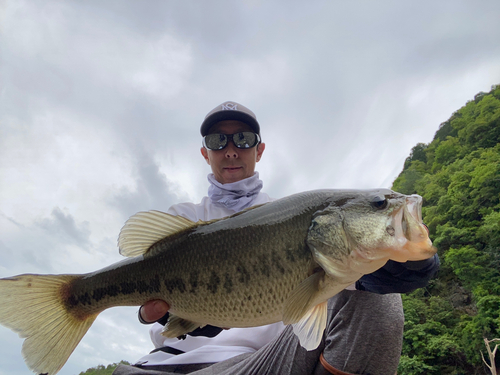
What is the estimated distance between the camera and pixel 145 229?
1.98 meters

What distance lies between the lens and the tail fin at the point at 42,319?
1.84 meters

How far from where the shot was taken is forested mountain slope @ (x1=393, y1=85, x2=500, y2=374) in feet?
51.1

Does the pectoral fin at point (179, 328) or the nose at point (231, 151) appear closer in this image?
the pectoral fin at point (179, 328)

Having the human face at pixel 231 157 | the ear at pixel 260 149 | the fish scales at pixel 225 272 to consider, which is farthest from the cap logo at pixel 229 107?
the fish scales at pixel 225 272

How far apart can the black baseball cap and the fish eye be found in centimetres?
236

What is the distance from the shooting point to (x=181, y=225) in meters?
1.96

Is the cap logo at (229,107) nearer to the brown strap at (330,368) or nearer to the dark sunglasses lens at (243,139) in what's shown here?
the dark sunglasses lens at (243,139)

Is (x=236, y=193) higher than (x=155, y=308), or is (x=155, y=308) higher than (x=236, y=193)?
(x=236, y=193)

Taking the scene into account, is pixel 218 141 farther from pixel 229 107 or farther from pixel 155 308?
pixel 155 308

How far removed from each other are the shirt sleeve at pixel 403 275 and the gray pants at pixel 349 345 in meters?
0.23

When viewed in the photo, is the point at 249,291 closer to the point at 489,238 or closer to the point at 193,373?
the point at 193,373

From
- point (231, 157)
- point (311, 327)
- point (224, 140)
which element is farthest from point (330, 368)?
point (224, 140)

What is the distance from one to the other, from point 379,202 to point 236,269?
864mm

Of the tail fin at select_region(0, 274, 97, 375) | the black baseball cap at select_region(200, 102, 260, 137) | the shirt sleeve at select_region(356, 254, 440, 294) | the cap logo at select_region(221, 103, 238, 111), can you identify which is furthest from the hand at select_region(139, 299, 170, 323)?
the cap logo at select_region(221, 103, 238, 111)
